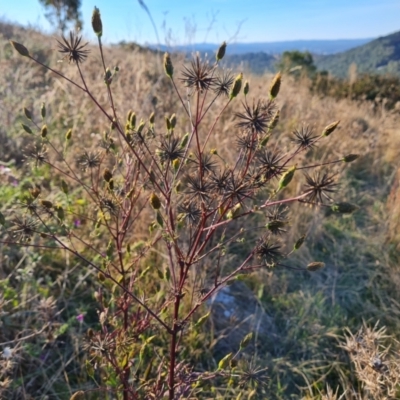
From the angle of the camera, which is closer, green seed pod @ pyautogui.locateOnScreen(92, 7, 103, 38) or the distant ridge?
green seed pod @ pyautogui.locateOnScreen(92, 7, 103, 38)

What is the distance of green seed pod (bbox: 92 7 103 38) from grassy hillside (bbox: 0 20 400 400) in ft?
0.55

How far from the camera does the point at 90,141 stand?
2711 millimetres

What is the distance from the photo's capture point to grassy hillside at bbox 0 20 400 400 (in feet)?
3.25

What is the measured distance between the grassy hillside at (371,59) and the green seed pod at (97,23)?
10.5 metres

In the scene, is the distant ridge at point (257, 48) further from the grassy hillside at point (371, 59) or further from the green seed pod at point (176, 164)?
the grassy hillside at point (371, 59)

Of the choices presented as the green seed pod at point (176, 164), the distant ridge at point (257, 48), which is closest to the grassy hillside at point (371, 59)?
the distant ridge at point (257, 48)

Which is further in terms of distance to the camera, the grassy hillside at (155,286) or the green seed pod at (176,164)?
the grassy hillside at (155,286)

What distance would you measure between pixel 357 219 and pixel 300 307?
128 centimetres

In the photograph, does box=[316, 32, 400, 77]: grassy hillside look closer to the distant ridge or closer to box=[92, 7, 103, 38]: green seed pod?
the distant ridge

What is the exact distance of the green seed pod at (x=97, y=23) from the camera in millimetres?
684

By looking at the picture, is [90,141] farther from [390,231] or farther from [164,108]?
[390,231]

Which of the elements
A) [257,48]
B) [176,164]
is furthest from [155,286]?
[257,48]

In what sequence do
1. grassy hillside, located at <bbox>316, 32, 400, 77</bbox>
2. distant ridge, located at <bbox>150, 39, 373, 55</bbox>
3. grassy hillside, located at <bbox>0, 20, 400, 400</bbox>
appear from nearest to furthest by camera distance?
grassy hillside, located at <bbox>0, 20, 400, 400</bbox> < distant ridge, located at <bbox>150, 39, 373, 55</bbox> < grassy hillside, located at <bbox>316, 32, 400, 77</bbox>

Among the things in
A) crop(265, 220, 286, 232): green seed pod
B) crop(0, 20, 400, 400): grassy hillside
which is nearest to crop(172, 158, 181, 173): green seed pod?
crop(0, 20, 400, 400): grassy hillside
